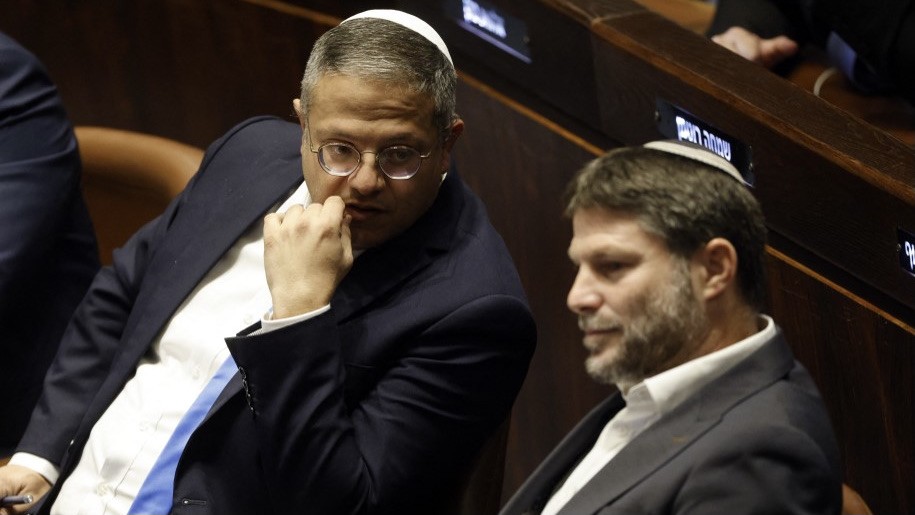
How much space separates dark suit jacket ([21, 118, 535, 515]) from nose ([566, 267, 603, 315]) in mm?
298

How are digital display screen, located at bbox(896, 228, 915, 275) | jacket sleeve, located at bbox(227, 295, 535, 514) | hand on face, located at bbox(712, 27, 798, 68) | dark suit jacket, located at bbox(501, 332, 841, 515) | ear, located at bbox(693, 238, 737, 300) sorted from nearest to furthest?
dark suit jacket, located at bbox(501, 332, 841, 515), ear, located at bbox(693, 238, 737, 300), jacket sleeve, located at bbox(227, 295, 535, 514), digital display screen, located at bbox(896, 228, 915, 275), hand on face, located at bbox(712, 27, 798, 68)

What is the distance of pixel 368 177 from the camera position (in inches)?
72.2

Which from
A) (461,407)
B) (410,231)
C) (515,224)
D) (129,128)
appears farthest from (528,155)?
(129,128)

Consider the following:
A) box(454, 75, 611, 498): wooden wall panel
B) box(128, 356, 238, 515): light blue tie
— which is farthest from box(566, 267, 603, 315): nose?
box(454, 75, 611, 498): wooden wall panel

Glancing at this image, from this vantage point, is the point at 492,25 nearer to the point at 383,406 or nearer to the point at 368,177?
the point at 368,177

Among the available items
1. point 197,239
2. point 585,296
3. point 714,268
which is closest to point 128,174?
point 197,239

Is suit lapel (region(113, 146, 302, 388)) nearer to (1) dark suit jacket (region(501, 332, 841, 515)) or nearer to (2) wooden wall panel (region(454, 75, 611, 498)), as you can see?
(2) wooden wall panel (region(454, 75, 611, 498))

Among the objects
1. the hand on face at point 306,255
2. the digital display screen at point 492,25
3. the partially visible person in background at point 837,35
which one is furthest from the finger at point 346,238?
the partially visible person in background at point 837,35

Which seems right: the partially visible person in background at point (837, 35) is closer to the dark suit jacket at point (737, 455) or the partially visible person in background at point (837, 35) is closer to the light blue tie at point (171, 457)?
the dark suit jacket at point (737, 455)

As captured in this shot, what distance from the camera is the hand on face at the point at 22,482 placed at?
209 centimetres

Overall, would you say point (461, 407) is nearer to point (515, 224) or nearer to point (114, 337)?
point (114, 337)

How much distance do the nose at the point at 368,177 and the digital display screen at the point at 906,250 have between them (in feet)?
2.23

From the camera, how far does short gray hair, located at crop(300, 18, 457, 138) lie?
183cm

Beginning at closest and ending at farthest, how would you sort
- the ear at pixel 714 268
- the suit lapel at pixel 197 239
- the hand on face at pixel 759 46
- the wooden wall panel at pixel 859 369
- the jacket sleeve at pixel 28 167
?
the ear at pixel 714 268
the wooden wall panel at pixel 859 369
the suit lapel at pixel 197 239
the jacket sleeve at pixel 28 167
the hand on face at pixel 759 46
